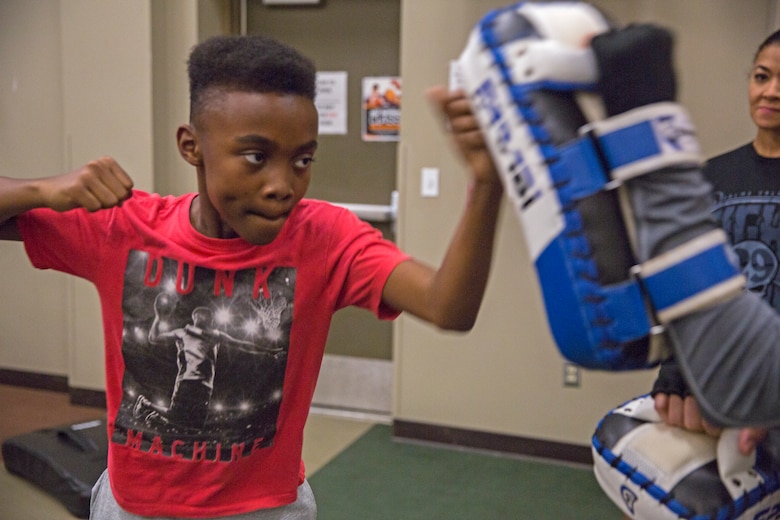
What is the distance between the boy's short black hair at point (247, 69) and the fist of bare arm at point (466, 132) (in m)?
0.33

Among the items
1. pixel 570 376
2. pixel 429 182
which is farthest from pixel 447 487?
pixel 429 182

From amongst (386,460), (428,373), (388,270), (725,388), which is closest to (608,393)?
(428,373)

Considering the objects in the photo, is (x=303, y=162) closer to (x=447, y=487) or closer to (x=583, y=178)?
(x=583, y=178)

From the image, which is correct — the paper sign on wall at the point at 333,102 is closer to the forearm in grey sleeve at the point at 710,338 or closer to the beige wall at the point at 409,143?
the beige wall at the point at 409,143

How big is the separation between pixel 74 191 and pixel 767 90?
1475 mm

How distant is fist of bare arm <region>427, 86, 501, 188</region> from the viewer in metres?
0.84

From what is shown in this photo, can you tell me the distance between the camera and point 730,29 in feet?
9.64

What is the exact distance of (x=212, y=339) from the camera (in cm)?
120

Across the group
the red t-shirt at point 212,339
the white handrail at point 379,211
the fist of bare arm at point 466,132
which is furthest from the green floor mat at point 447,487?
the fist of bare arm at point 466,132

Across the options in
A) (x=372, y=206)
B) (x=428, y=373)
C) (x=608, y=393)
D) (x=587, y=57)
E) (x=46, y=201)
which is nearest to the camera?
(x=587, y=57)

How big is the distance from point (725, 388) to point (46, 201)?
3.22ft

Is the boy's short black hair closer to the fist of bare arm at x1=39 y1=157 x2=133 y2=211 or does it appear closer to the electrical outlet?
the fist of bare arm at x1=39 y1=157 x2=133 y2=211

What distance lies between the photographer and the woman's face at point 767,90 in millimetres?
1630

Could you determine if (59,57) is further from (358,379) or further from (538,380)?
(538,380)
